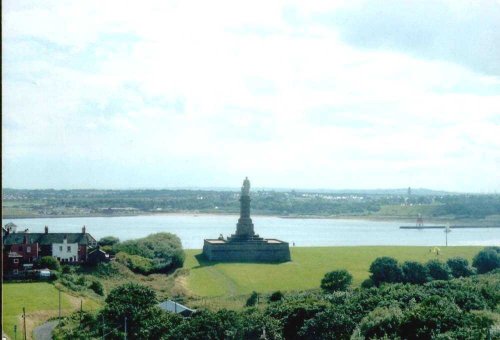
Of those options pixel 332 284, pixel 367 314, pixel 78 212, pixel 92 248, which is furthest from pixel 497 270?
pixel 78 212

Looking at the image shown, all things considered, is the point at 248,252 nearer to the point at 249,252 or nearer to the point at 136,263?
the point at 249,252

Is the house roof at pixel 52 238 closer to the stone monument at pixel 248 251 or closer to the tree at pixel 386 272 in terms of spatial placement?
the stone monument at pixel 248 251

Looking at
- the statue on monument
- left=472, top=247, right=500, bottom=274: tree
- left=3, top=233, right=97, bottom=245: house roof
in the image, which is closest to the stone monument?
the statue on monument

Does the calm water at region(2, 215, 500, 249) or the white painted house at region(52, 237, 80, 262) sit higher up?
the white painted house at region(52, 237, 80, 262)

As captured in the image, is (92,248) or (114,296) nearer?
Answer: (114,296)

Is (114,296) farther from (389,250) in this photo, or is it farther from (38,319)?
(389,250)

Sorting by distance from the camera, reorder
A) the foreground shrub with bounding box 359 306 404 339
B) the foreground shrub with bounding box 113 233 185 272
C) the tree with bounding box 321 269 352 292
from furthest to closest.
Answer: the foreground shrub with bounding box 113 233 185 272, the tree with bounding box 321 269 352 292, the foreground shrub with bounding box 359 306 404 339

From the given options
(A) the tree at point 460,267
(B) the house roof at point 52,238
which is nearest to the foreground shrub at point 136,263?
(B) the house roof at point 52,238

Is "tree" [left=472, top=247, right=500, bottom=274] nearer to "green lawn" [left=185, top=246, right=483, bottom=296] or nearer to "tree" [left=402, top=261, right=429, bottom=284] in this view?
"green lawn" [left=185, top=246, right=483, bottom=296]
